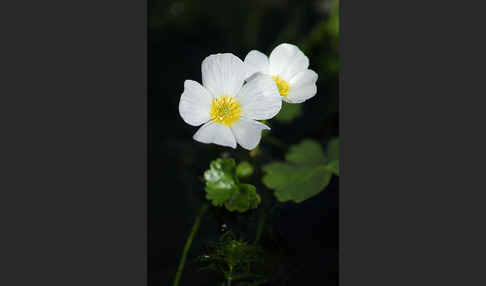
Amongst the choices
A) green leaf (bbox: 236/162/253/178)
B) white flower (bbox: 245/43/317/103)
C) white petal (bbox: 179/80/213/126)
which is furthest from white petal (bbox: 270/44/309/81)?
green leaf (bbox: 236/162/253/178)

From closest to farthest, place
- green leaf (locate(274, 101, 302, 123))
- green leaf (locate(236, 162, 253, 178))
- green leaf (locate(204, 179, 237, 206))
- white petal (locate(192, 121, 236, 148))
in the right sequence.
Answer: white petal (locate(192, 121, 236, 148)) → green leaf (locate(204, 179, 237, 206)) → green leaf (locate(236, 162, 253, 178)) → green leaf (locate(274, 101, 302, 123))

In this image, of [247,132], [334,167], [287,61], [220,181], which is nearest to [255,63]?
[287,61]

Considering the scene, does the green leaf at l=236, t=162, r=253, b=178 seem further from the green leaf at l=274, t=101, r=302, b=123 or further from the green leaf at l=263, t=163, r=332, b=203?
the green leaf at l=274, t=101, r=302, b=123

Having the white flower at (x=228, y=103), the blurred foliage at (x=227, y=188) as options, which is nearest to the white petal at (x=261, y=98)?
the white flower at (x=228, y=103)

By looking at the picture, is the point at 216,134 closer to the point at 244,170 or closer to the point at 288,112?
the point at 244,170

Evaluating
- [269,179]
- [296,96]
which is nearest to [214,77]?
[296,96]

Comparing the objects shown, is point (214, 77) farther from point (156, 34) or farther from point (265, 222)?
point (156, 34)

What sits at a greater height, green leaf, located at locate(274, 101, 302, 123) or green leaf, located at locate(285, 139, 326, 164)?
green leaf, located at locate(274, 101, 302, 123)
